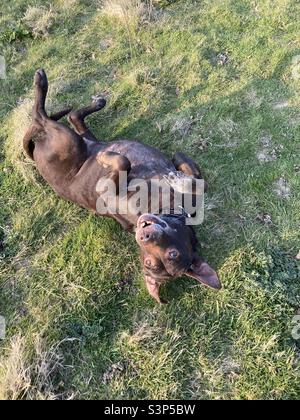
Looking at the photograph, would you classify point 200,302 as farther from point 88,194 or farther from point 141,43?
point 141,43

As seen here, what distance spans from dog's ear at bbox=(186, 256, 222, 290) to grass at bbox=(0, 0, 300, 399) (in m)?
0.42

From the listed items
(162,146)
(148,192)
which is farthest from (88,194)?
(162,146)

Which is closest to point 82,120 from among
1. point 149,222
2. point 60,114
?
point 60,114

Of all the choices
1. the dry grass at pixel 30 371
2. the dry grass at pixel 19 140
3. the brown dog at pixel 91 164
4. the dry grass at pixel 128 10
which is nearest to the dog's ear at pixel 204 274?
the brown dog at pixel 91 164

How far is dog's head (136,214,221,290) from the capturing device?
4238 mm

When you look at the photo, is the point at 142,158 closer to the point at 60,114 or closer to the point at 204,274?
the point at 60,114

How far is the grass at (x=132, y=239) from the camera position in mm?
4496

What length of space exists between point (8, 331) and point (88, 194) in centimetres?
155

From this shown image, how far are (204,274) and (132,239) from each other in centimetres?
102

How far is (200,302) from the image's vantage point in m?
4.84

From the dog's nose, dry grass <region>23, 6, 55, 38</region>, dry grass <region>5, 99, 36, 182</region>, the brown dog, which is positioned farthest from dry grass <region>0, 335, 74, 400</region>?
dry grass <region>23, 6, 55, 38</region>

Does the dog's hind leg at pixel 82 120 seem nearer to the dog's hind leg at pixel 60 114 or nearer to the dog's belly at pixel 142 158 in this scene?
the dog's hind leg at pixel 60 114

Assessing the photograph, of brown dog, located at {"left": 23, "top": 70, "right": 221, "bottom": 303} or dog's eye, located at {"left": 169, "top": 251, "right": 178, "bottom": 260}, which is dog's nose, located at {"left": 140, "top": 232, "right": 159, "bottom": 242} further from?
brown dog, located at {"left": 23, "top": 70, "right": 221, "bottom": 303}
